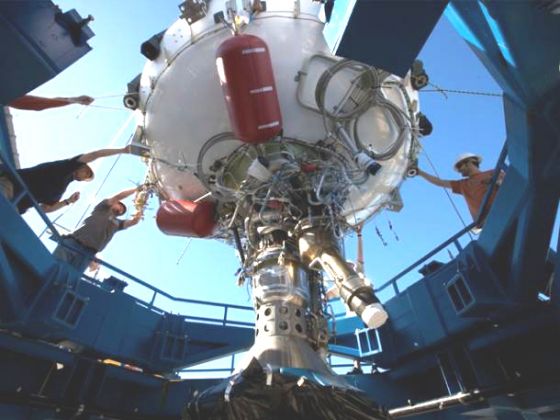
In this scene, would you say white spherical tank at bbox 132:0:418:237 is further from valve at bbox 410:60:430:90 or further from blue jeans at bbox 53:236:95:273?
blue jeans at bbox 53:236:95:273

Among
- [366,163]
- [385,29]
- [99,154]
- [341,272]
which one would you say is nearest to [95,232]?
[99,154]

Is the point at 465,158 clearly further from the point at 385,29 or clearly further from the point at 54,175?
the point at 54,175

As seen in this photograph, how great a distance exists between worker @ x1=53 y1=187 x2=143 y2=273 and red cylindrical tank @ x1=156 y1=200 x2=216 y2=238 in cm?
111

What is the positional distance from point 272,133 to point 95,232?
3.61 meters

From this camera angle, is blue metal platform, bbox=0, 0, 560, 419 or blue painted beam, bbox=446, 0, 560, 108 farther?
blue metal platform, bbox=0, 0, 560, 419

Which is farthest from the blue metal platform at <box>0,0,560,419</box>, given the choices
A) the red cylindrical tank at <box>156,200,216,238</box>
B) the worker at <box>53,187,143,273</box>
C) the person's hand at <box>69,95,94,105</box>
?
the person's hand at <box>69,95,94,105</box>

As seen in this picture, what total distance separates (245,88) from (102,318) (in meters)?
3.58

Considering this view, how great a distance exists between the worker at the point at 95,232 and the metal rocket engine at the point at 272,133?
1.45 metres

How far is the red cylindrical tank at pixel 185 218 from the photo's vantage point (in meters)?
5.04

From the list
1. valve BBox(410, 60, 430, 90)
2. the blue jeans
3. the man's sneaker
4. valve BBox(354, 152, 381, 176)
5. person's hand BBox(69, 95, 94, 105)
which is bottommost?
the man's sneaker

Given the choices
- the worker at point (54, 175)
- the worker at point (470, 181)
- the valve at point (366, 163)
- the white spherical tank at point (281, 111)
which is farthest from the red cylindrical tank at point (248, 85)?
the worker at point (470, 181)

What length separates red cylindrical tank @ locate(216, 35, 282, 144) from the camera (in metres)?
3.66

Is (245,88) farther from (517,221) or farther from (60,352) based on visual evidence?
(60,352)

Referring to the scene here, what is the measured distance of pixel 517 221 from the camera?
326 cm
